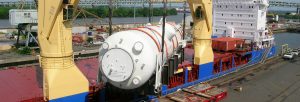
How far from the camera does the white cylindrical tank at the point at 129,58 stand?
458 inches

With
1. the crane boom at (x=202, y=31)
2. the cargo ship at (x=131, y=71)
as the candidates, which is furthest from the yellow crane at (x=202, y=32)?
the cargo ship at (x=131, y=71)

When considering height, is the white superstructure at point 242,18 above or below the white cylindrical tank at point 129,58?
above

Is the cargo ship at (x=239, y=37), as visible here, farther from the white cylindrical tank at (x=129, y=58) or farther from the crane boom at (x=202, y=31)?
the white cylindrical tank at (x=129, y=58)

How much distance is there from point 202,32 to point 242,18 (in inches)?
487

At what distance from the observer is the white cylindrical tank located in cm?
1163

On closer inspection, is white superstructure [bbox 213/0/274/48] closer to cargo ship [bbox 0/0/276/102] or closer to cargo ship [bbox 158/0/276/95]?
cargo ship [bbox 158/0/276/95]

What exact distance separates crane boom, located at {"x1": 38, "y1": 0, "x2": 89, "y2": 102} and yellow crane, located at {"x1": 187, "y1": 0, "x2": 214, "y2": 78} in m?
9.94

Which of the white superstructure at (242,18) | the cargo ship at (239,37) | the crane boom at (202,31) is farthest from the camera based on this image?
the white superstructure at (242,18)

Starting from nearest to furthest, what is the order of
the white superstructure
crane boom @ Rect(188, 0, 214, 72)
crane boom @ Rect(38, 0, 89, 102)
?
1. crane boom @ Rect(38, 0, 89, 102)
2. crane boom @ Rect(188, 0, 214, 72)
3. the white superstructure

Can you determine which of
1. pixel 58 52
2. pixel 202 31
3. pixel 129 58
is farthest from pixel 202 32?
pixel 58 52

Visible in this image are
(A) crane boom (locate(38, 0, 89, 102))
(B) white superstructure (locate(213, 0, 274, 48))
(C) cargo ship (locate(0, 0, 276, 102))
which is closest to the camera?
(A) crane boom (locate(38, 0, 89, 102))

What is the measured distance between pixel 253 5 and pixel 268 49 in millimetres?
5954

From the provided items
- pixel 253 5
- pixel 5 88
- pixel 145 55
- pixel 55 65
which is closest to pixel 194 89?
pixel 145 55

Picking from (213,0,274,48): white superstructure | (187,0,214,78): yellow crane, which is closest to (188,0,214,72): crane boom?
(187,0,214,78): yellow crane
